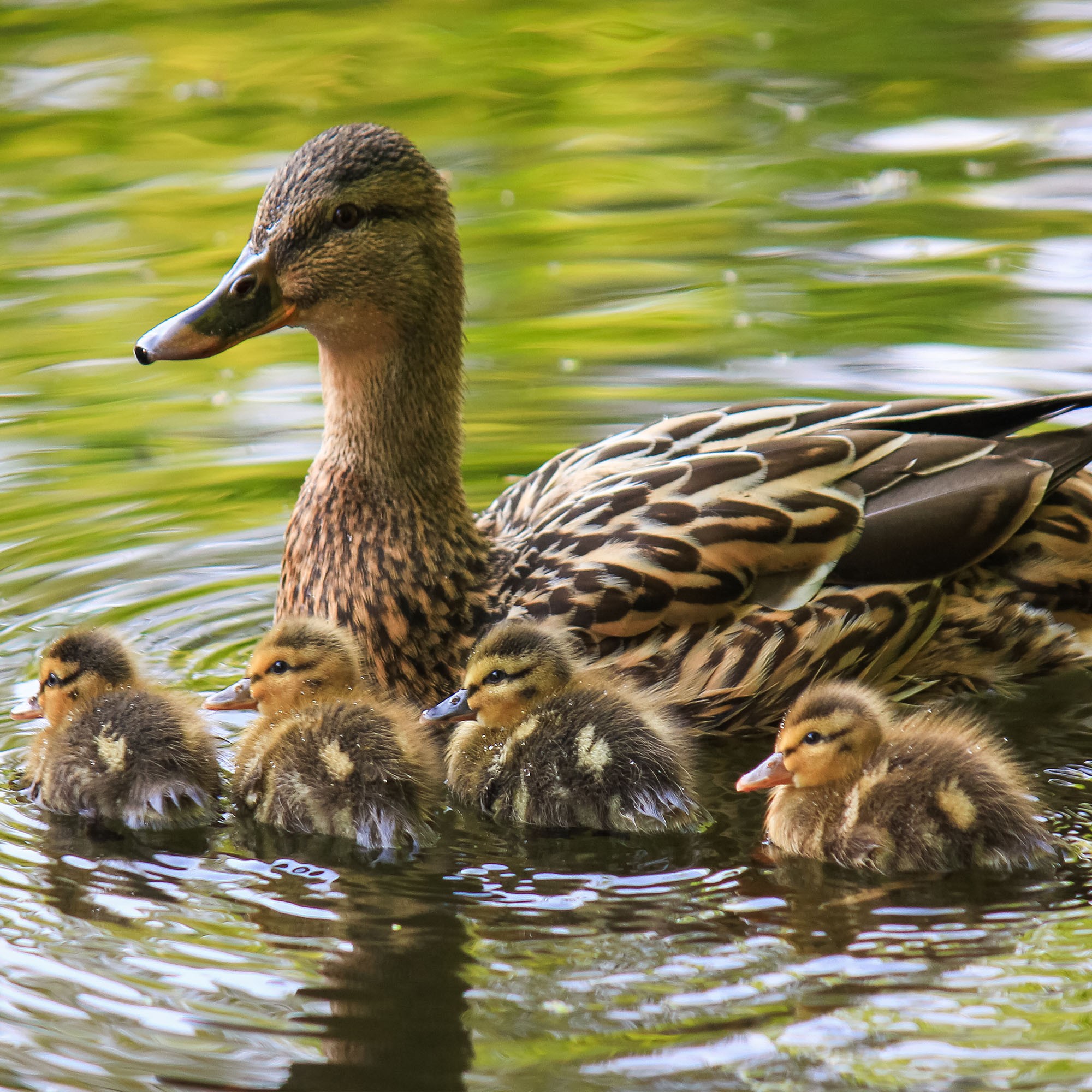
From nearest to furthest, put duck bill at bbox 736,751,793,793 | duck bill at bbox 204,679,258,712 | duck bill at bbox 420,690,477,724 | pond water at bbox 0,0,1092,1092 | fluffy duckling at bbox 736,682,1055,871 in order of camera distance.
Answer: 1. pond water at bbox 0,0,1092,1092
2. fluffy duckling at bbox 736,682,1055,871
3. duck bill at bbox 736,751,793,793
4. duck bill at bbox 420,690,477,724
5. duck bill at bbox 204,679,258,712

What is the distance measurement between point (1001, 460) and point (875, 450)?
378 mm

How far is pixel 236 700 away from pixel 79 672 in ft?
1.45

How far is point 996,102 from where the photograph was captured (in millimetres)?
11039

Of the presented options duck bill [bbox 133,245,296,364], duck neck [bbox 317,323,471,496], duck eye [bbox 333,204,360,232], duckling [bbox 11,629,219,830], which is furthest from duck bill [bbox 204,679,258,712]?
duck eye [bbox 333,204,360,232]

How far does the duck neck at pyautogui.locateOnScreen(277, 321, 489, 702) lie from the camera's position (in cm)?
561

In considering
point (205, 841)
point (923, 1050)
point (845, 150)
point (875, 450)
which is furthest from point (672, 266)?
point (923, 1050)

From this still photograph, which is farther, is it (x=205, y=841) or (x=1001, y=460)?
(x=1001, y=460)

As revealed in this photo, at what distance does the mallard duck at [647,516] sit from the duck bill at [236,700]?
1.31ft

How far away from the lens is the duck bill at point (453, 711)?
5184 millimetres

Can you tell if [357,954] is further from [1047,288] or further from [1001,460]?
[1047,288]

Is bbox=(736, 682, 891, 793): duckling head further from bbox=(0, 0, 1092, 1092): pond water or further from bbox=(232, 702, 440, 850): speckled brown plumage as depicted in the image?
bbox=(232, 702, 440, 850): speckled brown plumage

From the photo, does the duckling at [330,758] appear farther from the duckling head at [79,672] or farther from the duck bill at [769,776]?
the duck bill at [769,776]

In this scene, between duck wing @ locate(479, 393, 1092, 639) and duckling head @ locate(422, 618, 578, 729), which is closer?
duckling head @ locate(422, 618, 578, 729)

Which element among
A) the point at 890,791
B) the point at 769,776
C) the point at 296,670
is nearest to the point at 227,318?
the point at 296,670
